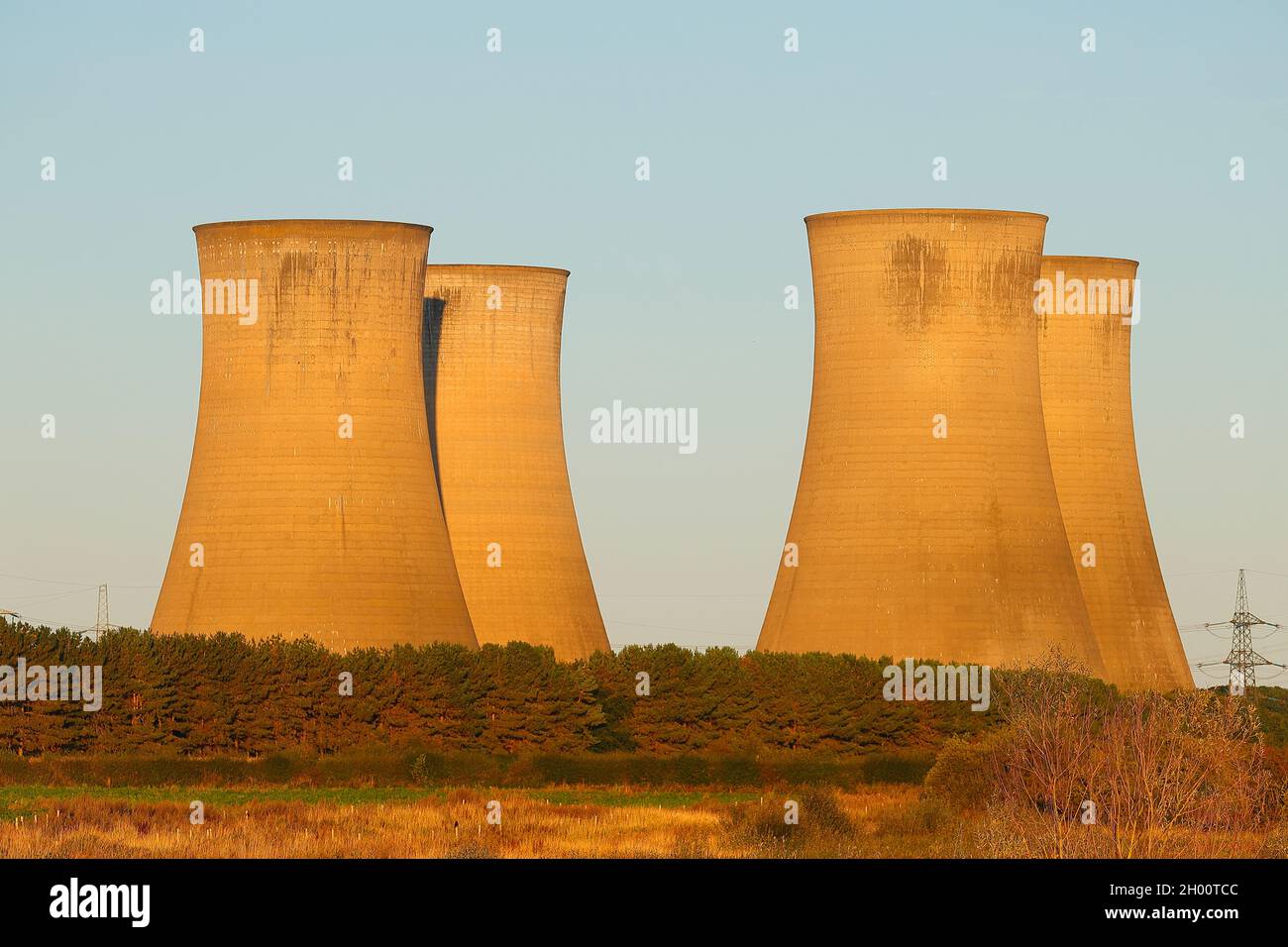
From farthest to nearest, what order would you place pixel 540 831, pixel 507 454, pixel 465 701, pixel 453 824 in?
1. pixel 507 454
2. pixel 465 701
3. pixel 453 824
4. pixel 540 831

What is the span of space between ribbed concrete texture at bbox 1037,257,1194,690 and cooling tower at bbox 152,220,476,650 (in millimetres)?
14701

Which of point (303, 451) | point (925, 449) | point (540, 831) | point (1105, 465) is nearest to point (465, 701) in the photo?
point (303, 451)

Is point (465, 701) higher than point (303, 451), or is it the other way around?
point (303, 451)

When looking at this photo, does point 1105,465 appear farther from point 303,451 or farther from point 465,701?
point 303,451

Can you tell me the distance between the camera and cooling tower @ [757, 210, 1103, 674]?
39.1 m

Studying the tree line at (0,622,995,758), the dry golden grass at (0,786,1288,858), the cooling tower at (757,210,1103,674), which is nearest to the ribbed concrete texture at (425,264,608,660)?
the cooling tower at (757,210,1103,674)

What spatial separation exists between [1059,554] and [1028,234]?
559 cm

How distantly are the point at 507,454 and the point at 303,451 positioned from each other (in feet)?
33.4

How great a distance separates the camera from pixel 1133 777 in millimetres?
21250

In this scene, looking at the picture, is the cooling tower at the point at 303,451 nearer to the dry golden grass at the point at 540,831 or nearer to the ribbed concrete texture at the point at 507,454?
the ribbed concrete texture at the point at 507,454

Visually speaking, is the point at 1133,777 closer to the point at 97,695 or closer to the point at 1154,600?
the point at 97,695

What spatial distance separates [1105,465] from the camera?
47688mm

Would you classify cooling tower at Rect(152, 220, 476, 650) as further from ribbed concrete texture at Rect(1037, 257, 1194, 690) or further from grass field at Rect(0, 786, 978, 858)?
ribbed concrete texture at Rect(1037, 257, 1194, 690)
